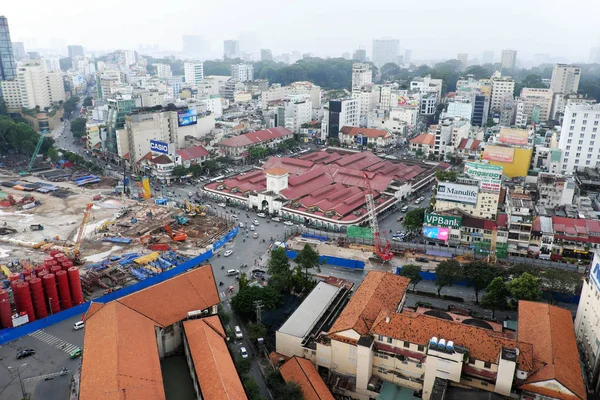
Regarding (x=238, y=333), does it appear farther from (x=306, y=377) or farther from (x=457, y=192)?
(x=457, y=192)

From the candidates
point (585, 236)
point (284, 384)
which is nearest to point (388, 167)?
point (585, 236)

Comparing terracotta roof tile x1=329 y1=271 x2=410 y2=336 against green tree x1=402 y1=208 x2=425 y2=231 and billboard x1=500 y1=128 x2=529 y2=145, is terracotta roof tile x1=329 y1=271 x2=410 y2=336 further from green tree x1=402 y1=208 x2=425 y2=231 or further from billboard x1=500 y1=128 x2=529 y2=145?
billboard x1=500 y1=128 x2=529 y2=145

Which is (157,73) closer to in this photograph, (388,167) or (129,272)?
(388,167)

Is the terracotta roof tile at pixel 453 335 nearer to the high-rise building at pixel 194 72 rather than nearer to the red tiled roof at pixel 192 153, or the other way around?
the red tiled roof at pixel 192 153

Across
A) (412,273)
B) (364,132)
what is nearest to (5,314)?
(412,273)

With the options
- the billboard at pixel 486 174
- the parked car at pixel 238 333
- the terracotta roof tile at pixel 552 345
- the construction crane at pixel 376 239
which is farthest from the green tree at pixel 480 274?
the parked car at pixel 238 333

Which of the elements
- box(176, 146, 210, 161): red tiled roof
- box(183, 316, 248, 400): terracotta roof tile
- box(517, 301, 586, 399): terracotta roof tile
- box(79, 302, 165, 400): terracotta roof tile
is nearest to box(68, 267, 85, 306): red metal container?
box(79, 302, 165, 400): terracotta roof tile
